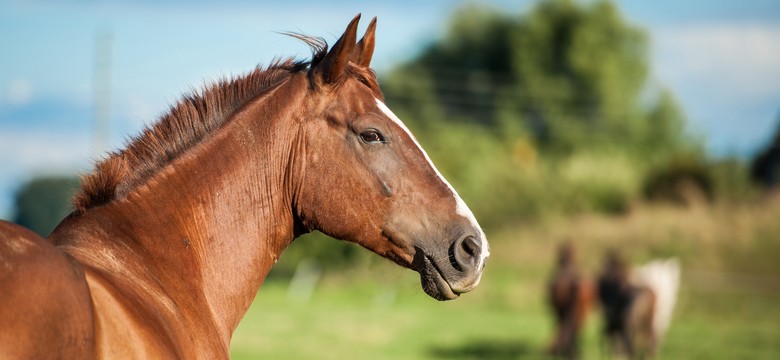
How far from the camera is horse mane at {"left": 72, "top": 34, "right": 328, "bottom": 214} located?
10.5 ft

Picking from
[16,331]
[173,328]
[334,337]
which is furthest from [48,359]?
[334,337]

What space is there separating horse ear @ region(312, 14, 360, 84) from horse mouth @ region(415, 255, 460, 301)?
30.7 inches

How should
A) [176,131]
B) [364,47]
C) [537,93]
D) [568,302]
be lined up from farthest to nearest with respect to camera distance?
[537,93] < [568,302] < [364,47] < [176,131]

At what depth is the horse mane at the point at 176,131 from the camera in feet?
10.5

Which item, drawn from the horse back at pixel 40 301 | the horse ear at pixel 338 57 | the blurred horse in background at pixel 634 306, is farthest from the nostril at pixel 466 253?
the blurred horse in background at pixel 634 306

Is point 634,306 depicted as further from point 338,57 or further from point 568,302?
point 338,57

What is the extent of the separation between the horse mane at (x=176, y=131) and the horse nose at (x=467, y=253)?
91 cm

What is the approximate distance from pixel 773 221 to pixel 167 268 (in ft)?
75.4

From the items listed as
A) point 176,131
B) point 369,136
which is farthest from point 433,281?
point 176,131

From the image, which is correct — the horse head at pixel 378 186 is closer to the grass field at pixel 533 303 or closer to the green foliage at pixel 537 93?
the grass field at pixel 533 303

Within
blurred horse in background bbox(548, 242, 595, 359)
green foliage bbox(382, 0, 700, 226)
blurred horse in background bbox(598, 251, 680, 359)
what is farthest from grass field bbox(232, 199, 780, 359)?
green foliage bbox(382, 0, 700, 226)

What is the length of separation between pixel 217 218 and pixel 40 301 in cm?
106

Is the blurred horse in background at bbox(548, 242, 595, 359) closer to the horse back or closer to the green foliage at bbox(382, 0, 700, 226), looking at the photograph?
the horse back

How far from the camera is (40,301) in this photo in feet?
7.87
